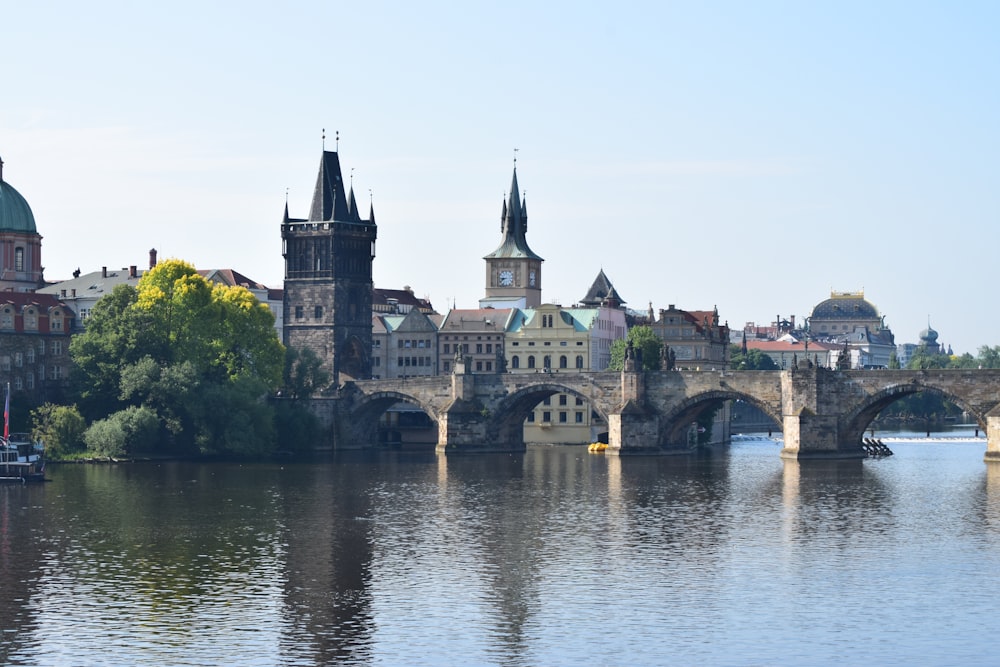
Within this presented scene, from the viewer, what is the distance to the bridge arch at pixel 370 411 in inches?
5546

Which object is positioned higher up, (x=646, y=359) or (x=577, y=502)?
(x=646, y=359)

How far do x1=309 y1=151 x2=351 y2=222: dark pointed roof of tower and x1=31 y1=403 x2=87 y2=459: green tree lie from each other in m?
42.0

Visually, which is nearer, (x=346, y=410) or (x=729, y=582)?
(x=729, y=582)

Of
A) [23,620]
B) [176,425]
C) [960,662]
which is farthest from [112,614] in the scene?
[176,425]

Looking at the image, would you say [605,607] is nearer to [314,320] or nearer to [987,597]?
[987,597]

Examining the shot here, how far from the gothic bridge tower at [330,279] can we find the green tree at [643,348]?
23.9 meters

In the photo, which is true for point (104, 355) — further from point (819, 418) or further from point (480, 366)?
point (480, 366)

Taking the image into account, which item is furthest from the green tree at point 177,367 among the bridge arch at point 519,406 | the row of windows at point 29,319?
the bridge arch at point 519,406

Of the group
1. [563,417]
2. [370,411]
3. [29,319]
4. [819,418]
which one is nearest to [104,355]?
[29,319]

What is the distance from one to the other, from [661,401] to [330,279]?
34975mm

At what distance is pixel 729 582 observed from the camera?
6081 centimetres

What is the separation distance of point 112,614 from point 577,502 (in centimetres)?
3903

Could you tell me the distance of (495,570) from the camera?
63.5 m

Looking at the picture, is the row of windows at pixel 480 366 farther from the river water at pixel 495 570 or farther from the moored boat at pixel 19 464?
the moored boat at pixel 19 464
